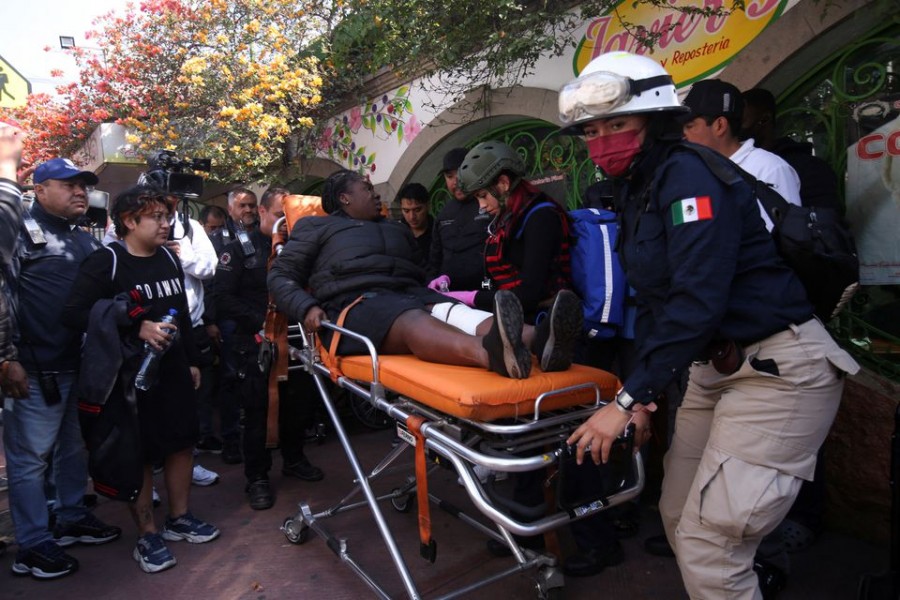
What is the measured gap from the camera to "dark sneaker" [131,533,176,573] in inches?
134

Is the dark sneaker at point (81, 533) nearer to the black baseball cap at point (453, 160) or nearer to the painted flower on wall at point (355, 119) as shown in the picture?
the black baseball cap at point (453, 160)

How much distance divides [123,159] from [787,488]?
10806mm

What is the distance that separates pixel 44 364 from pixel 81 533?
1.08 meters

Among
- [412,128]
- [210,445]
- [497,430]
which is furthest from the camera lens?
[412,128]

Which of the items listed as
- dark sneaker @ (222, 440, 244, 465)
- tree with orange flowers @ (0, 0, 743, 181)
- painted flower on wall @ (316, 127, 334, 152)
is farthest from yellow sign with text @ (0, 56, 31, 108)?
dark sneaker @ (222, 440, 244, 465)

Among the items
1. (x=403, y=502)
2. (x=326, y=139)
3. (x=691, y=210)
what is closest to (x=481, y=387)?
(x=691, y=210)

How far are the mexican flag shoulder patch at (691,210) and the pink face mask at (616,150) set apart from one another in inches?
12.6

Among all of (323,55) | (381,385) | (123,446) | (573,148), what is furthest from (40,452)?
(323,55)

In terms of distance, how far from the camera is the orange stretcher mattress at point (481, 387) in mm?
2148

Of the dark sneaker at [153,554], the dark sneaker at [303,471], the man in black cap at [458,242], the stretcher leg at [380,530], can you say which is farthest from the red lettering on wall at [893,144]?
the dark sneaker at [153,554]

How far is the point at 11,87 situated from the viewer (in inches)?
522

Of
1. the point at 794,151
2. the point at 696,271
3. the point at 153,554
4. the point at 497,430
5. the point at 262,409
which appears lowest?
the point at 153,554

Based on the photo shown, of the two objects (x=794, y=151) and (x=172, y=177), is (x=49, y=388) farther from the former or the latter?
(x=794, y=151)

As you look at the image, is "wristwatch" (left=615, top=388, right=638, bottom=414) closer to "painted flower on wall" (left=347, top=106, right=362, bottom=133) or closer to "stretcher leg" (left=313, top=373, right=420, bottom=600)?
"stretcher leg" (left=313, top=373, right=420, bottom=600)
